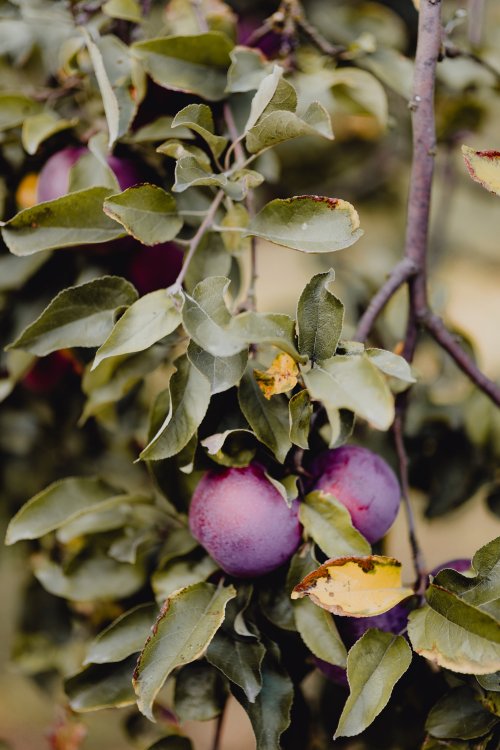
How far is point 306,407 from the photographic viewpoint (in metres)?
0.54

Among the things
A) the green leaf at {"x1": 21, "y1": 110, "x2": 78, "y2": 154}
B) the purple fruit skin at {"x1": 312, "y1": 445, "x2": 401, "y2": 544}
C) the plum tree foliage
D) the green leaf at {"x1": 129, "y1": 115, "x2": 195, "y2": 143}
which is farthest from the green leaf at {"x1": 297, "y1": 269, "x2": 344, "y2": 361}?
the green leaf at {"x1": 21, "y1": 110, "x2": 78, "y2": 154}

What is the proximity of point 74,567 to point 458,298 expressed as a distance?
133 centimetres

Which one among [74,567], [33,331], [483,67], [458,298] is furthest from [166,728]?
[458,298]

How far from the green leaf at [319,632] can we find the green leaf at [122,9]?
538 millimetres

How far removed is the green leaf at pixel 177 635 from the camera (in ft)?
1.69

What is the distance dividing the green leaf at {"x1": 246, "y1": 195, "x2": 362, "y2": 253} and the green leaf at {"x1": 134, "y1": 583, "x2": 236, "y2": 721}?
0.26 meters

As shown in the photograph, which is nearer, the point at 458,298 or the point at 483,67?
the point at 483,67

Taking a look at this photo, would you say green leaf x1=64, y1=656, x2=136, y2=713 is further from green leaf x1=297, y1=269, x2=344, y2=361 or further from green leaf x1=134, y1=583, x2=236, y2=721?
green leaf x1=297, y1=269, x2=344, y2=361

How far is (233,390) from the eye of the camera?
1.97ft

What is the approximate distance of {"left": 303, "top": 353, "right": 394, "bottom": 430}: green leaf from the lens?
0.48 m

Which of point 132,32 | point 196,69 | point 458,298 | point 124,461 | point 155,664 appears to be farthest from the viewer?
point 458,298

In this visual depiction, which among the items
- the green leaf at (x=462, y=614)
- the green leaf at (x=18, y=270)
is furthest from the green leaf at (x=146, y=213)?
the green leaf at (x=462, y=614)

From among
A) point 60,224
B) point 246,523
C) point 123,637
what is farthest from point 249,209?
point 123,637

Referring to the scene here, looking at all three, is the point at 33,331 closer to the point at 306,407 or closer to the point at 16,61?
the point at 306,407
